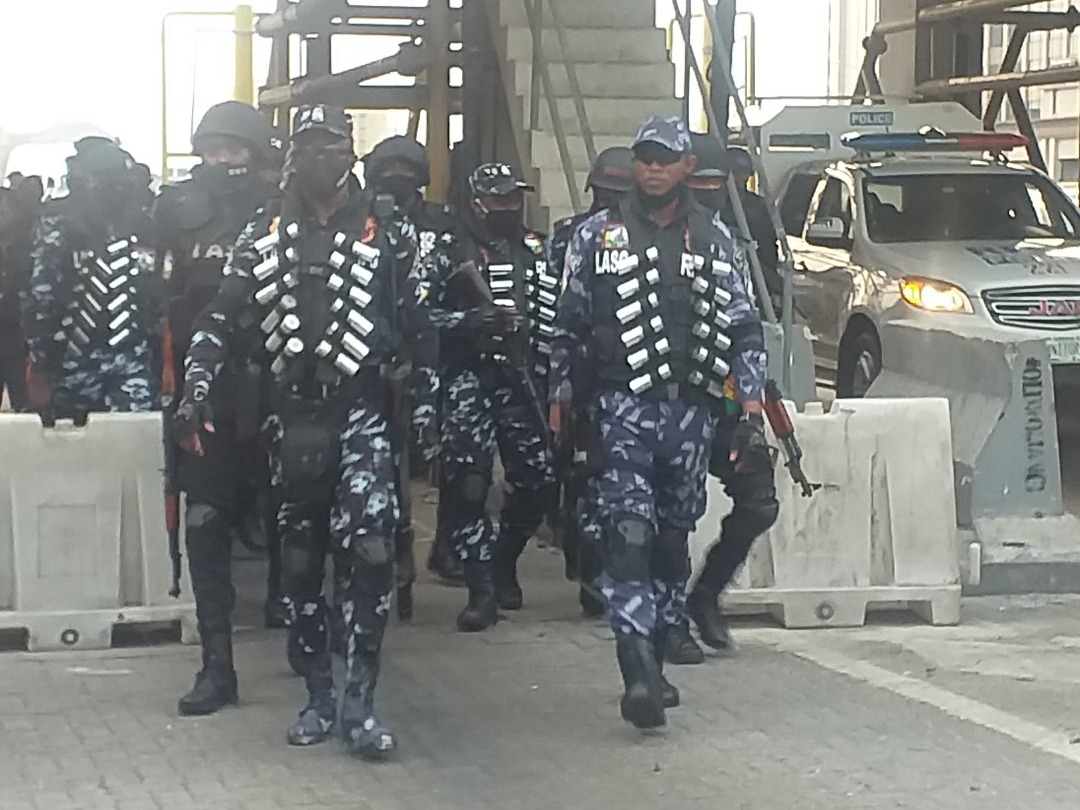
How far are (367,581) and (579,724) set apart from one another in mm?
1052

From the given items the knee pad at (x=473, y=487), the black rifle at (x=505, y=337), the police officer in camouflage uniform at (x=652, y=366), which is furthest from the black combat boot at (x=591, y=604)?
the police officer in camouflage uniform at (x=652, y=366)

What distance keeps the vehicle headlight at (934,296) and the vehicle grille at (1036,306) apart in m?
0.16

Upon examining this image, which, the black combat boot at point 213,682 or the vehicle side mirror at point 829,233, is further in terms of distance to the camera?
the vehicle side mirror at point 829,233

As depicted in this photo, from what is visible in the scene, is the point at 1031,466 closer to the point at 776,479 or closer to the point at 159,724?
the point at 776,479

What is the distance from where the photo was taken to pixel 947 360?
11227mm

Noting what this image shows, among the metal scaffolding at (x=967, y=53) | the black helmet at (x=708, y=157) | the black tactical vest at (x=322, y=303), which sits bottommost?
the black tactical vest at (x=322, y=303)

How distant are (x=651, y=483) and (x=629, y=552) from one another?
0.33 metres

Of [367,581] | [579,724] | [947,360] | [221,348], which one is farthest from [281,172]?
[947,360]

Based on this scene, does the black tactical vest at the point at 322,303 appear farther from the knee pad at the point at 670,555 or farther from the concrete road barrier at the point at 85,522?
the concrete road barrier at the point at 85,522

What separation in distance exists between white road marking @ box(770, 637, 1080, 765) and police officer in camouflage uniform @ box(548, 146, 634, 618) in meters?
0.87

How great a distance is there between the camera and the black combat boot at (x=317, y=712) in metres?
6.62

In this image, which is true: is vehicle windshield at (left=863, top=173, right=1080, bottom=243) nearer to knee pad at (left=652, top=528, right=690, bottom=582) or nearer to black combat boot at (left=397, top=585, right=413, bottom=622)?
black combat boot at (left=397, top=585, right=413, bottom=622)

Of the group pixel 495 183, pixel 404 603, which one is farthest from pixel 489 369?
pixel 404 603

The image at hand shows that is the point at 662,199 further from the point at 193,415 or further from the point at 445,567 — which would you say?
the point at 445,567
